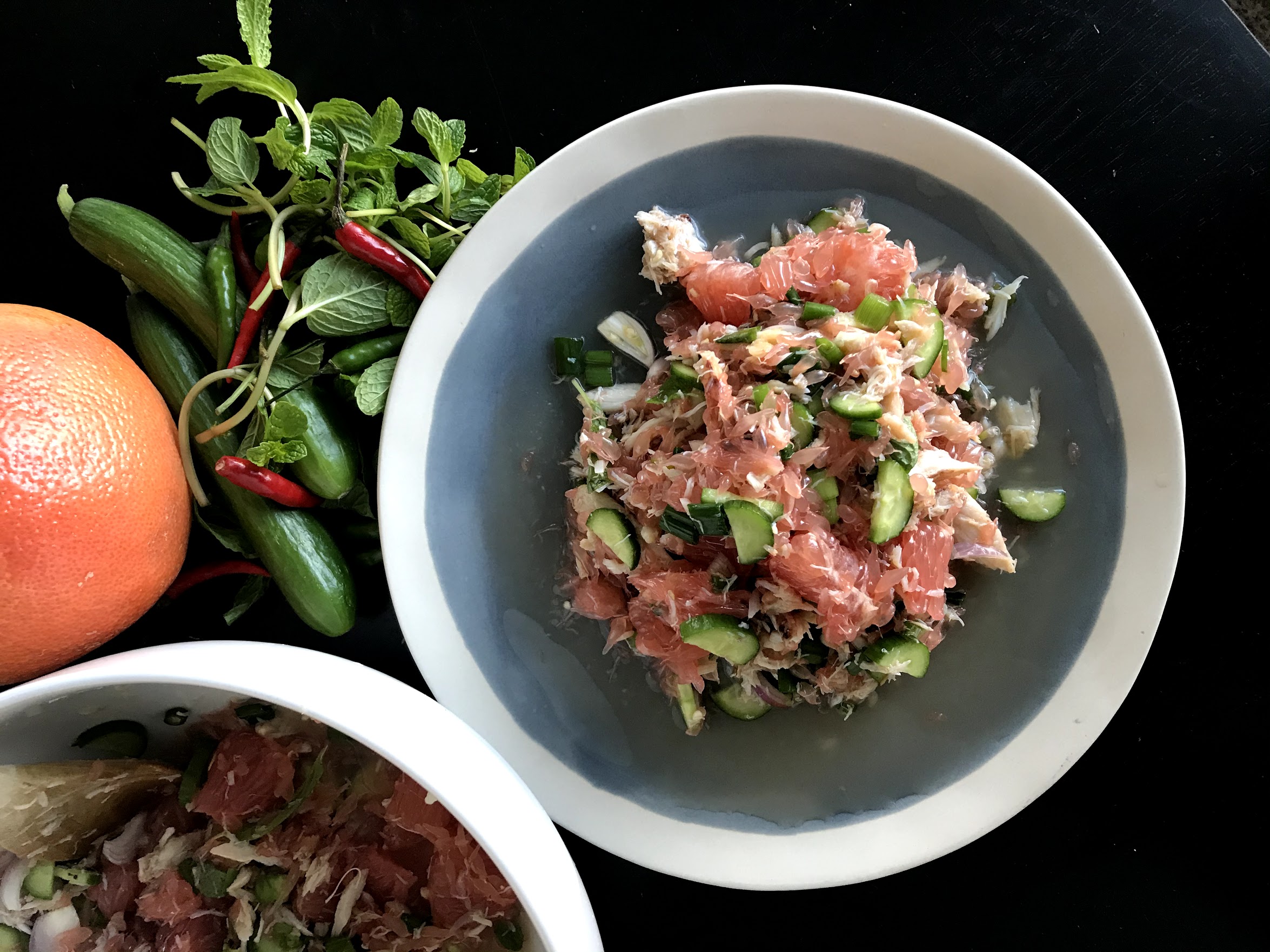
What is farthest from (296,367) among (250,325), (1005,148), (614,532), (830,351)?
(1005,148)

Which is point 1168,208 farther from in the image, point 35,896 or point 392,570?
point 35,896

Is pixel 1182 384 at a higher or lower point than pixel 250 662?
higher

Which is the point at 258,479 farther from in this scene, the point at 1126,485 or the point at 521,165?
the point at 1126,485

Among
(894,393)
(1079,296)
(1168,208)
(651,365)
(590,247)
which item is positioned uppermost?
(1168,208)

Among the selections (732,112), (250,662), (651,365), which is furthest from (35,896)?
(732,112)

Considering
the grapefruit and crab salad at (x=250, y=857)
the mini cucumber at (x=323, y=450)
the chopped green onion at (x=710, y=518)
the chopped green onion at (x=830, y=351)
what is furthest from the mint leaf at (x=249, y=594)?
the chopped green onion at (x=830, y=351)

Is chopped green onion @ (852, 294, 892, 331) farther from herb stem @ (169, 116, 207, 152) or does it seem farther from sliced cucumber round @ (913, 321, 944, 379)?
herb stem @ (169, 116, 207, 152)
